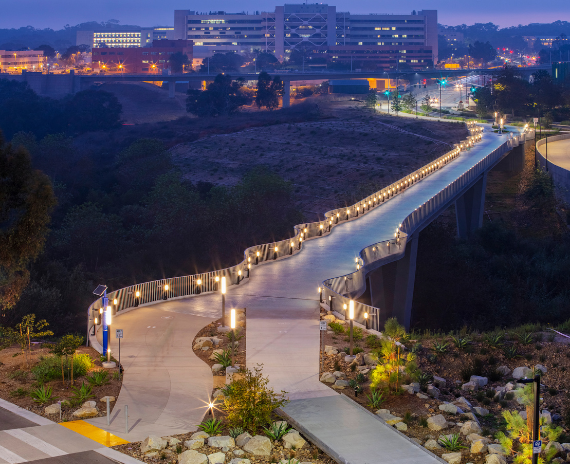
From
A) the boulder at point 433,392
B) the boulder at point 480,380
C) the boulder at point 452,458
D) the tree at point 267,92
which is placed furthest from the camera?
the tree at point 267,92

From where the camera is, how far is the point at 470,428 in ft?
49.1

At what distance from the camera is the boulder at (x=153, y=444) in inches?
564

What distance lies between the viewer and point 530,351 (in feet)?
69.7

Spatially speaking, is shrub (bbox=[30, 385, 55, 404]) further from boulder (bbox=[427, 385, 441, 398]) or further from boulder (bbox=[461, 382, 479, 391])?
boulder (bbox=[461, 382, 479, 391])

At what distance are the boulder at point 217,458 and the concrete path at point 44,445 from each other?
137 cm

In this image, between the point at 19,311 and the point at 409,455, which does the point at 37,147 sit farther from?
the point at 409,455

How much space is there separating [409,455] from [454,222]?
5281 cm

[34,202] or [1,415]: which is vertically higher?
[34,202]

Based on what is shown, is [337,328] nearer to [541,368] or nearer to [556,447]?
[541,368]

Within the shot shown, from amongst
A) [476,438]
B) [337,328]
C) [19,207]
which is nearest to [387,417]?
[476,438]

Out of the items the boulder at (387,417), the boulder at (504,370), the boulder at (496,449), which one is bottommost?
the boulder at (504,370)

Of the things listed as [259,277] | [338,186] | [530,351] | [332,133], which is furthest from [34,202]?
[332,133]

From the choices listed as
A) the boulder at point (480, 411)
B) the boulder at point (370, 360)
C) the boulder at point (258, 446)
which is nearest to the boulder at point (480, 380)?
the boulder at point (480, 411)

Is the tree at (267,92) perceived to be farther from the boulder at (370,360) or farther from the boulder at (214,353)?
the boulder at (370,360)
